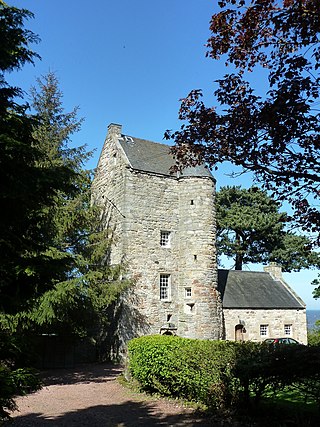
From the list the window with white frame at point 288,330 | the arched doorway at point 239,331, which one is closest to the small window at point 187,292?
the arched doorway at point 239,331

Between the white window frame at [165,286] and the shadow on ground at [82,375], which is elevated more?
the white window frame at [165,286]

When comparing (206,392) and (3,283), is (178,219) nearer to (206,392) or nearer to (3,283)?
(206,392)

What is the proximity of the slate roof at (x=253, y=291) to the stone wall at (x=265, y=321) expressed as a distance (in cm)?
37

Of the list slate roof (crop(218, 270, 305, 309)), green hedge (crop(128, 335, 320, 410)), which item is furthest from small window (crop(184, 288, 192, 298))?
green hedge (crop(128, 335, 320, 410))

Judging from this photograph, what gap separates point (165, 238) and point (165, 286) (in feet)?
9.25

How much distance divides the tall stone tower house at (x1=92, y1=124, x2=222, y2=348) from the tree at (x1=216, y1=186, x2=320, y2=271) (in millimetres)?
16461

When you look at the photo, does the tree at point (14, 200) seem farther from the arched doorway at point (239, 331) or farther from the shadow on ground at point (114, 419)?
the arched doorway at point (239, 331)

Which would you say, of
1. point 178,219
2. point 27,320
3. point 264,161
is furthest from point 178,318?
point 264,161

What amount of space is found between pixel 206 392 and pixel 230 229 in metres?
32.5

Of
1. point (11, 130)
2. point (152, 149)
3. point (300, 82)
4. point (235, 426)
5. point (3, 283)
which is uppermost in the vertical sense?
point (152, 149)

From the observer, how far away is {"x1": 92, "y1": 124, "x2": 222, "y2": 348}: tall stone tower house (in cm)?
2144

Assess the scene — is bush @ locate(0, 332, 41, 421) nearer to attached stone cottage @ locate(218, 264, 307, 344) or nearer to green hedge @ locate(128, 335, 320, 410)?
green hedge @ locate(128, 335, 320, 410)

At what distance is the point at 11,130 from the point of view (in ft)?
17.9

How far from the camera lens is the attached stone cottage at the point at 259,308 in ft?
81.5
